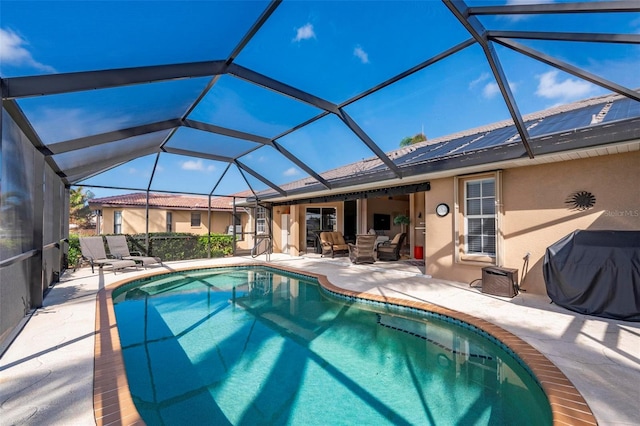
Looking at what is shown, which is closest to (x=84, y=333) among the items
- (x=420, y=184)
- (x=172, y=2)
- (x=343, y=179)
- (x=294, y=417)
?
(x=294, y=417)

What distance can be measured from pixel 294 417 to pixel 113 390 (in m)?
1.64

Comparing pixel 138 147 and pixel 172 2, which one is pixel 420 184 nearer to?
pixel 172 2

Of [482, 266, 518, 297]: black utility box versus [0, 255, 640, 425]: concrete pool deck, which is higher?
[482, 266, 518, 297]: black utility box

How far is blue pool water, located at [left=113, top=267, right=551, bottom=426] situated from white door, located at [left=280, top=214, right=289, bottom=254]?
849 cm

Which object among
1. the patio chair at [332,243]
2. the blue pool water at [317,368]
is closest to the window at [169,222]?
the patio chair at [332,243]

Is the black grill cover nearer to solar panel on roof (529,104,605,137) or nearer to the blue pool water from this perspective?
solar panel on roof (529,104,605,137)

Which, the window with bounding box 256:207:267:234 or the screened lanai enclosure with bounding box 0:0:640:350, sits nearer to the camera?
the screened lanai enclosure with bounding box 0:0:640:350

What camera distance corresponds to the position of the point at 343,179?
9.39 meters

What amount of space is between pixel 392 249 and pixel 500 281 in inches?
205

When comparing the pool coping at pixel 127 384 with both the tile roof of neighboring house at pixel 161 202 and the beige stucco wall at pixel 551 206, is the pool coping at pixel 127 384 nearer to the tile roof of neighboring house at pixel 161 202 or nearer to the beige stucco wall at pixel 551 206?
the beige stucco wall at pixel 551 206

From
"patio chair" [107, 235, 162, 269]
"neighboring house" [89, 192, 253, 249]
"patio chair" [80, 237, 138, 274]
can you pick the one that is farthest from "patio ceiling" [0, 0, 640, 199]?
"neighboring house" [89, 192, 253, 249]

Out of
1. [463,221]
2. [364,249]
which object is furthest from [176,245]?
[463,221]

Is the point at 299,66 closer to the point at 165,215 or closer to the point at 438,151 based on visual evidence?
the point at 438,151

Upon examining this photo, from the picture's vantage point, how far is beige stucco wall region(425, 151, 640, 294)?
5.05m
